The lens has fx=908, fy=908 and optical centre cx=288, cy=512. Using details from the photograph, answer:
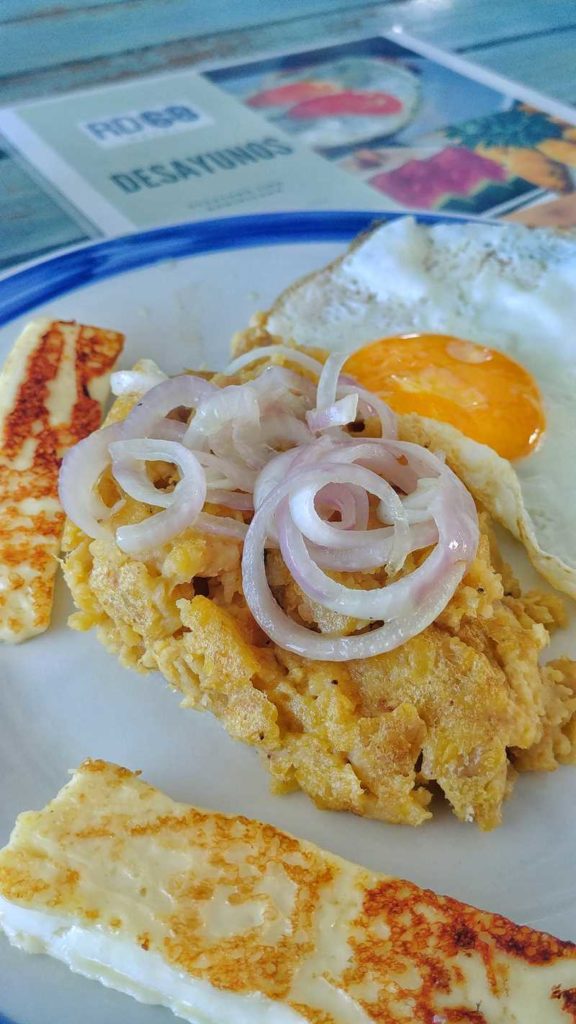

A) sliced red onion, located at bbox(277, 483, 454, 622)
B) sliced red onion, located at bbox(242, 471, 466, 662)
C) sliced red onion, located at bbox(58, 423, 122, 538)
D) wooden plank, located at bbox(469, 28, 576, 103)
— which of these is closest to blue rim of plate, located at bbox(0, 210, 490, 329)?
sliced red onion, located at bbox(58, 423, 122, 538)

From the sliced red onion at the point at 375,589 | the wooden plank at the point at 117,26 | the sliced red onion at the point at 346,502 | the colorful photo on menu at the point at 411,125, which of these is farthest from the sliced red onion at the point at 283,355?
the wooden plank at the point at 117,26

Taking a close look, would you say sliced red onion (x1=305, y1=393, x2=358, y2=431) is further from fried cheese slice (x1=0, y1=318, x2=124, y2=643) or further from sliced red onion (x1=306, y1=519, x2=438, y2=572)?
fried cheese slice (x1=0, y1=318, x2=124, y2=643)

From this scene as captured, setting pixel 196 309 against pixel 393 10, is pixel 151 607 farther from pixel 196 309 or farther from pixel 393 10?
pixel 393 10

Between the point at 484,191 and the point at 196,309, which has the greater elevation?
the point at 484,191

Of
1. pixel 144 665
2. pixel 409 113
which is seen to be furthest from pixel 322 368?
pixel 409 113

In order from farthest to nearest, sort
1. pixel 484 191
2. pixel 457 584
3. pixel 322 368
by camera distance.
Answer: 1. pixel 484 191
2. pixel 322 368
3. pixel 457 584

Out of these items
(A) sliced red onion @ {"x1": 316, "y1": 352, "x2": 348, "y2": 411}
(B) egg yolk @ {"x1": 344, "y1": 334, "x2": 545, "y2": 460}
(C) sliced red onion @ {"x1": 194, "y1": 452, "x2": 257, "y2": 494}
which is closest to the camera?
(C) sliced red onion @ {"x1": 194, "y1": 452, "x2": 257, "y2": 494}

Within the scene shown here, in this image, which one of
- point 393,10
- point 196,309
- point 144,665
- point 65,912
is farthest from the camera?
point 393,10

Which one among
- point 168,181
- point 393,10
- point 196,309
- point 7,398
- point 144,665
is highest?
point 393,10

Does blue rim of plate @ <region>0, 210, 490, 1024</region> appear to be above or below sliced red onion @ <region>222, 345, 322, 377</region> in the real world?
above
